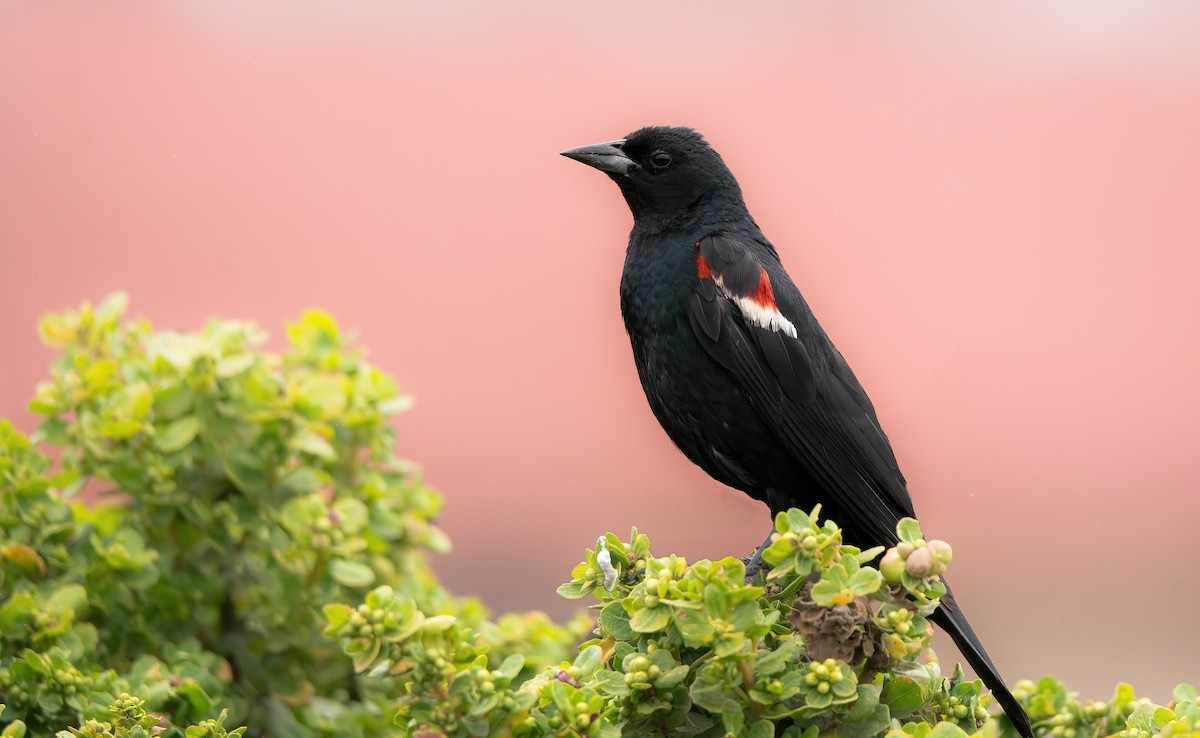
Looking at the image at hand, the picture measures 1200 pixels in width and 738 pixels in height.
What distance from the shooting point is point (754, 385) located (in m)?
2.29

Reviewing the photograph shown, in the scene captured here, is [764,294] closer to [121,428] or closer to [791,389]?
[791,389]

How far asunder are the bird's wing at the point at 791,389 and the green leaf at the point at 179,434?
3.32ft

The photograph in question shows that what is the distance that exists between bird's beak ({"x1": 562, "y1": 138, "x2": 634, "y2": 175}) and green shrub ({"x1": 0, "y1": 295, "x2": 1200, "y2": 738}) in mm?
740

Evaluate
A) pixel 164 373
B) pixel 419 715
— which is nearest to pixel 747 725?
pixel 419 715

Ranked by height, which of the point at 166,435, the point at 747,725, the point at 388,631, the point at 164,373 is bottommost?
the point at 747,725

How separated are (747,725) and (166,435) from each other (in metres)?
1.12

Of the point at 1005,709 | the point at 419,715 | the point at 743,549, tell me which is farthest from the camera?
the point at 743,549

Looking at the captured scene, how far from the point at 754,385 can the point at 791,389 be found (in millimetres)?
91

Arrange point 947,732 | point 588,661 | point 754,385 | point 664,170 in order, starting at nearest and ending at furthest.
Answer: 1. point 947,732
2. point 588,661
3. point 754,385
4. point 664,170

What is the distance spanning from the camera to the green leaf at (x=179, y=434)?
1.88 m

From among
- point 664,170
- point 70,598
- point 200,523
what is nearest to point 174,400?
point 200,523

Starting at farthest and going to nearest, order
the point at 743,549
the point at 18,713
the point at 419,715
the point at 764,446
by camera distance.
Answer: the point at 743,549, the point at 764,446, the point at 18,713, the point at 419,715

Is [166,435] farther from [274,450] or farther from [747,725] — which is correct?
[747,725]

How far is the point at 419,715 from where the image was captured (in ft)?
5.13
